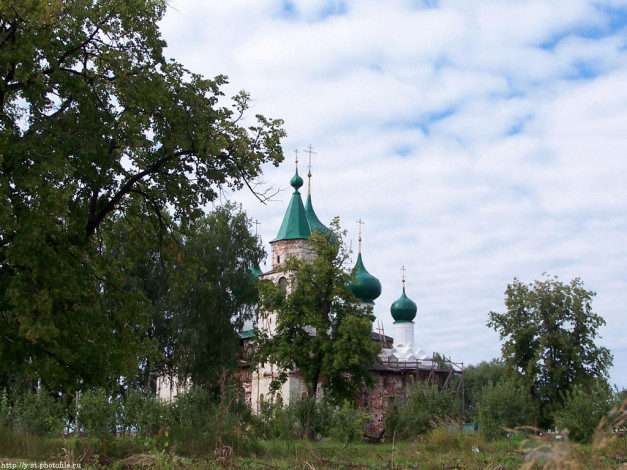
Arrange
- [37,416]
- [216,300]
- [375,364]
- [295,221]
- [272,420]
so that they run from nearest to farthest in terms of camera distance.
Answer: [37,416]
[272,420]
[216,300]
[375,364]
[295,221]

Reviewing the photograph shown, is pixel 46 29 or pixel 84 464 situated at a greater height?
pixel 46 29

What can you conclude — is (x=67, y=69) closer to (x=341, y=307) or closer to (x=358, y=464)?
(x=358, y=464)

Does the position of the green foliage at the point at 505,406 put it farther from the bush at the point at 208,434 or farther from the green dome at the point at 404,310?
the green dome at the point at 404,310

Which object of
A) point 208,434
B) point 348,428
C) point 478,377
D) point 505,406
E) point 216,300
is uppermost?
point 216,300

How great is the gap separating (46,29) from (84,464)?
783 cm

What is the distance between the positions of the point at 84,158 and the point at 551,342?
21.6 meters

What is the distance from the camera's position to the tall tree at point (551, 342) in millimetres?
29344

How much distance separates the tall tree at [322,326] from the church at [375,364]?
8.51m

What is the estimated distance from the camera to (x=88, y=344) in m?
14.7

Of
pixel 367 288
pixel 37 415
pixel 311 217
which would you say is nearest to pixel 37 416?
pixel 37 415

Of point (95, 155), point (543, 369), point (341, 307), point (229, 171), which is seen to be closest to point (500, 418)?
point (543, 369)

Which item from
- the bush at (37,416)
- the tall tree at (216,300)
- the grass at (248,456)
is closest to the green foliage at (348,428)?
the grass at (248,456)

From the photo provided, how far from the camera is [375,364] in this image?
41.8 metres

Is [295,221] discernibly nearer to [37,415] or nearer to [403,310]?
[403,310]
